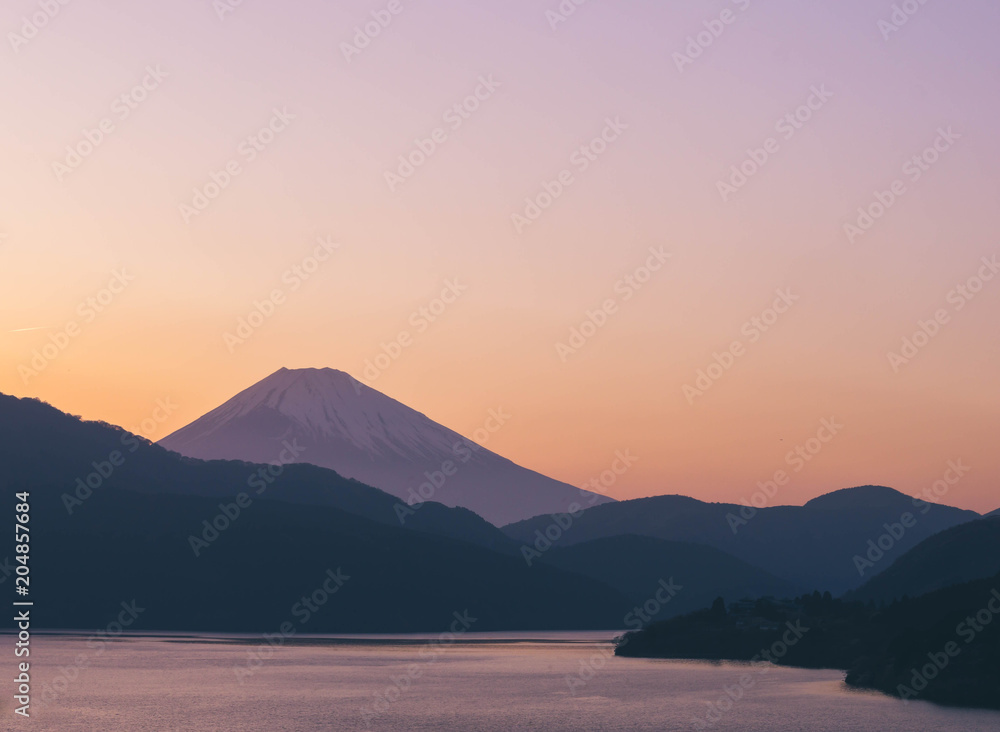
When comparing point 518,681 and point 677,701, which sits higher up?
point 677,701

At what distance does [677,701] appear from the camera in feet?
335

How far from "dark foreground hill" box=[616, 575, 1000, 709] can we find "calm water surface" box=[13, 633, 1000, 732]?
460 cm

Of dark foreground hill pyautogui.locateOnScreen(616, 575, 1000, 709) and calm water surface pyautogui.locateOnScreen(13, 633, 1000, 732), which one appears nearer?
calm water surface pyautogui.locateOnScreen(13, 633, 1000, 732)

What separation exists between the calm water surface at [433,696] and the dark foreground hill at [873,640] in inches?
181

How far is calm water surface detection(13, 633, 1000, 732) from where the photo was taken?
3332 inches

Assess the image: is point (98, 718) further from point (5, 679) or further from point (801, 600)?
point (801, 600)

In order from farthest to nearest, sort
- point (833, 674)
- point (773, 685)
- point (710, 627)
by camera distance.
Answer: point (710, 627) → point (833, 674) → point (773, 685)

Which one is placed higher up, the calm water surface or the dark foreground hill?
the dark foreground hill

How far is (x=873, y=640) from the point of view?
149 meters

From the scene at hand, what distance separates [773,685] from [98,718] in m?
66.5

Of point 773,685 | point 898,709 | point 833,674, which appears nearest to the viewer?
point 898,709

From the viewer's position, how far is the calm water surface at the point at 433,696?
84.6 meters

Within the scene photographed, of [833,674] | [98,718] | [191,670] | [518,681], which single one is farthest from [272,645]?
[98,718]

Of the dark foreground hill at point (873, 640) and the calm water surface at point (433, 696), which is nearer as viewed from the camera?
the calm water surface at point (433, 696)
